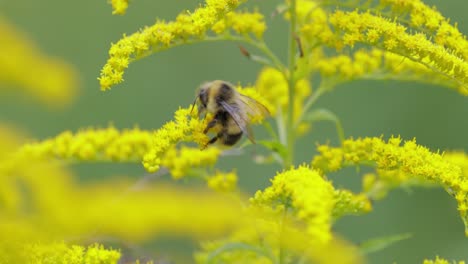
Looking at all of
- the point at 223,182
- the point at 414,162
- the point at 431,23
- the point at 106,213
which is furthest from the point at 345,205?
the point at 106,213

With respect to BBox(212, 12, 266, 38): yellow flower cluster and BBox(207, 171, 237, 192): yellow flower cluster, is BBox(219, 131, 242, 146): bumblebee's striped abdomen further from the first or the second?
BBox(212, 12, 266, 38): yellow flower cluster

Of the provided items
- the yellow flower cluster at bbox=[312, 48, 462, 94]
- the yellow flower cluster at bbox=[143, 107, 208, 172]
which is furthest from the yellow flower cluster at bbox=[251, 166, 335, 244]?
the yellow flower cluster at bbox=[312, 48, 462, 94]

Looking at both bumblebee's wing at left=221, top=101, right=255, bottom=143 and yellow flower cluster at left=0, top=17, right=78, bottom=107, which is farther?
bumblebee's wing at left=221, top=101, right=255, bottom=143

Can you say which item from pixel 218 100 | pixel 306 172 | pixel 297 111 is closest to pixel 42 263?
pixel 306 172

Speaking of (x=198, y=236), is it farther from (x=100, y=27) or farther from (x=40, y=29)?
(x=100, y=27)

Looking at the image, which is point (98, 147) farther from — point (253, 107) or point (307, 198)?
point (307, 198)

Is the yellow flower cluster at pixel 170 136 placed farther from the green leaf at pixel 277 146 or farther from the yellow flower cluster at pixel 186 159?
the green leaf at pixel 277 146

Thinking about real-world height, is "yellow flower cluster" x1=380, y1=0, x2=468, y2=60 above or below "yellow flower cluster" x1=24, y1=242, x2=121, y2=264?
above
